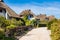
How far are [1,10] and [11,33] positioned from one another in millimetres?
28026

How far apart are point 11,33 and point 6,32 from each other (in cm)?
186

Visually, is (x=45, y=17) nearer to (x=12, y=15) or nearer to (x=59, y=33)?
(x=12, y=15)

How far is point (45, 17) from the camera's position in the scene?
131 metres

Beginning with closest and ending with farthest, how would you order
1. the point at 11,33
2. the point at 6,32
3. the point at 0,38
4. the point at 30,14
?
the point at 0,38
the point at 6,32
the point at 11,33
the point at 30,14

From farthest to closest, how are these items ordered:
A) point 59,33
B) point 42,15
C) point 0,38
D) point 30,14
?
point 42,15, point 30,14, point 0,38, point 59,33

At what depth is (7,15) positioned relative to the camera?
184 ft

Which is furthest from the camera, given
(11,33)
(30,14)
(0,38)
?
(30,14)

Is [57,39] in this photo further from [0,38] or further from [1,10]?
[1,10]

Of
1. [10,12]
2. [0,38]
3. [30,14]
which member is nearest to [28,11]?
[30,14]

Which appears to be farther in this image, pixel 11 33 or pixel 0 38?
pixel 11 33

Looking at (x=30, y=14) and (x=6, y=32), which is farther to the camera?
(x=30, y=14)

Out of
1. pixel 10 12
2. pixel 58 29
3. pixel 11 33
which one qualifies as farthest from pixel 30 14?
pixel 58 29

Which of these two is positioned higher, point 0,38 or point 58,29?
point 58,29

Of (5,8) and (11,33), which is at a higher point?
(5,8)
